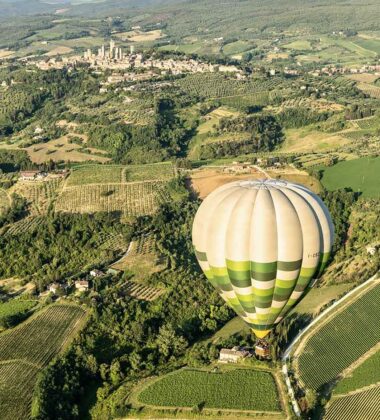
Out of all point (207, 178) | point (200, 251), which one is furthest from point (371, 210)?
point (200, 251)

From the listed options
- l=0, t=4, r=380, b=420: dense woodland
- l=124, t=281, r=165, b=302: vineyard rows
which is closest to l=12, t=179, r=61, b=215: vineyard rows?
l=0, t=4, r=380, b=420: dense woodland

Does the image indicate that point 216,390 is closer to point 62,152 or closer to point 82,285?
point 82,285

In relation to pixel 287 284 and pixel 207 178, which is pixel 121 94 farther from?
pixel 287 284

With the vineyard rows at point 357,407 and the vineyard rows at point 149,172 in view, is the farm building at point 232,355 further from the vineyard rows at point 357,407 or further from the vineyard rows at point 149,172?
the vineyard rows at point 149,172

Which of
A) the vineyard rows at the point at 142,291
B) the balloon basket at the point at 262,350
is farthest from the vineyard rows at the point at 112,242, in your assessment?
the balloon basket at the point at 262,350

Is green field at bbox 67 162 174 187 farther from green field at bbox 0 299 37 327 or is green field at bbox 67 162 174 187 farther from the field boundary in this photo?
the field boundary

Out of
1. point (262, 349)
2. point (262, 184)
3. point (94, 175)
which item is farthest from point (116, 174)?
point (262, 184)
